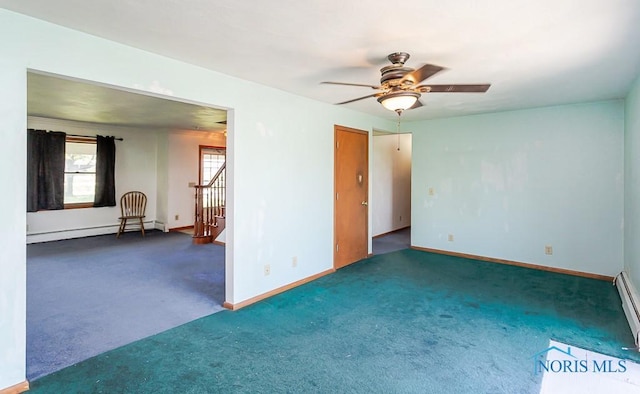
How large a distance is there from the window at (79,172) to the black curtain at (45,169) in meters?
0.20

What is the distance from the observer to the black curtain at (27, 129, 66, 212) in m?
6.23

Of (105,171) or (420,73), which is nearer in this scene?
(420,73)

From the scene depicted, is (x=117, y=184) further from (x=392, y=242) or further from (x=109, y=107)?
(x=392, y=242)

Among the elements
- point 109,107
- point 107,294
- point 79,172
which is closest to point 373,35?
point 107,294

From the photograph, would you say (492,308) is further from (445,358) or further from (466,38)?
(466,38)

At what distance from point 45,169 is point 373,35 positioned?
6.78 metres

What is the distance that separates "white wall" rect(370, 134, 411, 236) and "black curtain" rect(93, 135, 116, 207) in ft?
17.7

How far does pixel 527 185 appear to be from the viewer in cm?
491

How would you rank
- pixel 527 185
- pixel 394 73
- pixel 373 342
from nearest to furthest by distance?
pixel 394 73, pixel 373 342, pixel 527 185

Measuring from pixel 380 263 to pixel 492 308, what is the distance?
6.25 feet

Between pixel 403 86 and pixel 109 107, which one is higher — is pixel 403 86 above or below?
below

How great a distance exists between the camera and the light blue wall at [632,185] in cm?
329

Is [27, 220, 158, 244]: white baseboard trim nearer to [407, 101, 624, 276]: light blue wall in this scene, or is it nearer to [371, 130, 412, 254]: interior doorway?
[371, 130, 412, 254]: interior doorway

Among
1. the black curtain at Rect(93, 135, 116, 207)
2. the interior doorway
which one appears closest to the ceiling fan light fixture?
the interior doorway
